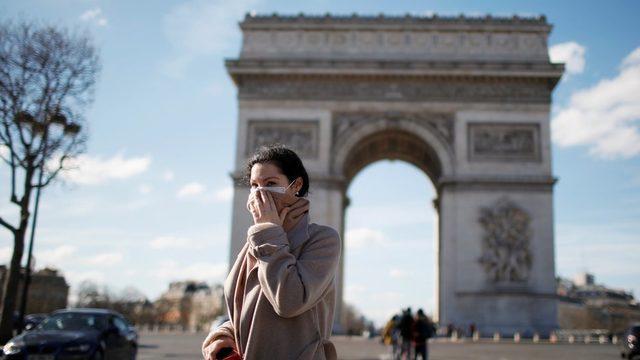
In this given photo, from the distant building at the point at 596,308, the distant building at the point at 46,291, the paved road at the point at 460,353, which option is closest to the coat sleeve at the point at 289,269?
the paved road at the point at 460,353

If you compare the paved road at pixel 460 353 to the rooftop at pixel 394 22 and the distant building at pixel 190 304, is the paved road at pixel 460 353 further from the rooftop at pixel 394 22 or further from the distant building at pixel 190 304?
the distant building at pixel 190 304

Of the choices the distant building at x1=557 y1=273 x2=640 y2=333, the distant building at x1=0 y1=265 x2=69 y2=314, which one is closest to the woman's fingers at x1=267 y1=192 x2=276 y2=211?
the distant building at x1=0 y1=265 x2=69 y2=314

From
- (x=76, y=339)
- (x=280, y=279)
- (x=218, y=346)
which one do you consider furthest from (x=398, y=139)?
(x=280, y=279)

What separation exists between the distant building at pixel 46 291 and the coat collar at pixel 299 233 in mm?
63256

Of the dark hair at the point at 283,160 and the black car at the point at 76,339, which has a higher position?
the dark hair at the point at 283,160

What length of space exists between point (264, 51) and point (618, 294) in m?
89.0

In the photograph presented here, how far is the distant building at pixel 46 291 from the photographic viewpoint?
6081 cm

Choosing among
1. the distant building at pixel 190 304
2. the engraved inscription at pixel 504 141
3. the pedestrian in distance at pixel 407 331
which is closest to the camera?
the pedestrian in distance at pixel 407 331

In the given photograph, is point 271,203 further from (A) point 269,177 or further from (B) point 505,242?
(B) point 505,242

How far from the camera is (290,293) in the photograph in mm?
2234

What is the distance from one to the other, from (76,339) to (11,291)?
672 cm

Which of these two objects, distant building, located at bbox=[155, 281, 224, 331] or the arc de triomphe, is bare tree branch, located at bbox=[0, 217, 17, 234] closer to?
the arc de triomphe

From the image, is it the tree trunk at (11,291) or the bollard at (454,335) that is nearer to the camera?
the tree trunk at (11,291)

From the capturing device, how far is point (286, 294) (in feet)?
7.32
